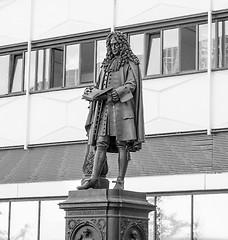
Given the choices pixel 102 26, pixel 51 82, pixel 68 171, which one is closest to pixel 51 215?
pixel 68 171

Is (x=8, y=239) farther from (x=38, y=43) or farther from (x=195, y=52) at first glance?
(x=195, y=52)

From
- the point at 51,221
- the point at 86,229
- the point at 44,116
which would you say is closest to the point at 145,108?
the point at 44,116

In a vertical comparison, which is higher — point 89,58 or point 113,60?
point 89,58

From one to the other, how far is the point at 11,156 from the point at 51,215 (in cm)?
251

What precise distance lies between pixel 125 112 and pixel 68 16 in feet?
51.8

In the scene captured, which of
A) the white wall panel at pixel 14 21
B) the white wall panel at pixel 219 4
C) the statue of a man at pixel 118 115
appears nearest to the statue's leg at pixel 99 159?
the statue of a man at pixel 118 115

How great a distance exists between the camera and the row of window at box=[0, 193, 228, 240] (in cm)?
2711

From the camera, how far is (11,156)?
31812mm

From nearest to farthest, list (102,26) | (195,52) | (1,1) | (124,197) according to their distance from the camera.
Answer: (124,197)
(195,52)
(102,26)
(1,1)

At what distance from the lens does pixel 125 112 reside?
1583cm

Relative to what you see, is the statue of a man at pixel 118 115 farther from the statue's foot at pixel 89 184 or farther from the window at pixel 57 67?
the window at pixel 57 67

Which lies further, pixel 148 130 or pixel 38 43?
pixel 38 43

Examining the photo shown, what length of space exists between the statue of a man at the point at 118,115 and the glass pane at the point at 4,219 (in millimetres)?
16223

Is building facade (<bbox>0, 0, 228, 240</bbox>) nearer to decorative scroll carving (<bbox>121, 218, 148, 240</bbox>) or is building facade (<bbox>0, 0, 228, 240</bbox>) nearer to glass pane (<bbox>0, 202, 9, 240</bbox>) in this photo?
glass pane (<bbox>0, 202, 9, 240</bbox>)
